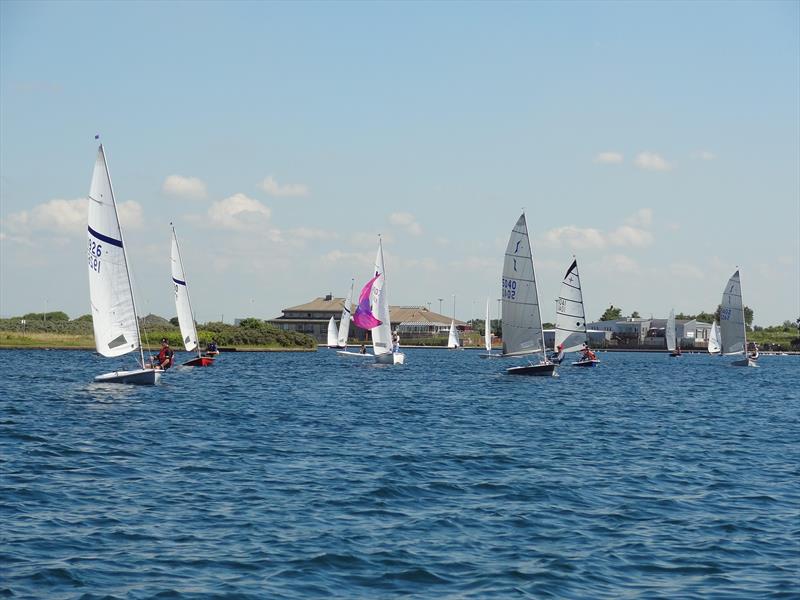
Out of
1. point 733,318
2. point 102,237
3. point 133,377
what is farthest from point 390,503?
point 733,318

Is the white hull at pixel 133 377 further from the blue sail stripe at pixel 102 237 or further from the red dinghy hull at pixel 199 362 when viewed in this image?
the red dinghy hull at pixel 199 362

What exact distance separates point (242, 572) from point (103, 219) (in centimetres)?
3199

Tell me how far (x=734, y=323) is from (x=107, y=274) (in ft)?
239

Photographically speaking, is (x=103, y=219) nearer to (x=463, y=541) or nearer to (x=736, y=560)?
(x=463, y=541)

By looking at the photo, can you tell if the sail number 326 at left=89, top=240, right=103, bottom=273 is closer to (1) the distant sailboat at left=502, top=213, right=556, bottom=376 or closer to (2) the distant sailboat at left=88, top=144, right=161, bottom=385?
(2) the distant sailboat at left=88, top=144, right=161, bottom=385

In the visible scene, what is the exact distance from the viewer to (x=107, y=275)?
42.8 meters

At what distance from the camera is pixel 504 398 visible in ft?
149

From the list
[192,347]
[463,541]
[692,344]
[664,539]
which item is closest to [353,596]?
[463,541]

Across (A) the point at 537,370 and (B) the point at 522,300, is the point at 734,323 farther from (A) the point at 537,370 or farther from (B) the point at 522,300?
(B) the point at 522,300

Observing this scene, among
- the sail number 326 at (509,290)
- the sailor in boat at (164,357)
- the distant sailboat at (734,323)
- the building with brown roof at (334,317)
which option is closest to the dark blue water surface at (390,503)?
the sailor in boat at (164,357)

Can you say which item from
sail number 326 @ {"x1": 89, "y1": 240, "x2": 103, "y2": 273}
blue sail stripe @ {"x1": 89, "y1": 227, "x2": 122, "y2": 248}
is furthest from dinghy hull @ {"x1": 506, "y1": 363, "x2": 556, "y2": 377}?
sail number 326 @ {"x1": 89, "y1": 240, "x2": 103, "y2": 273}

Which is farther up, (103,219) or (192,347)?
(103,219)

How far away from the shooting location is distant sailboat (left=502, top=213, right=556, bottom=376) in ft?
192

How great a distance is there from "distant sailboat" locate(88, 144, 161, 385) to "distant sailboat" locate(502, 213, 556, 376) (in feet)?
78.7
